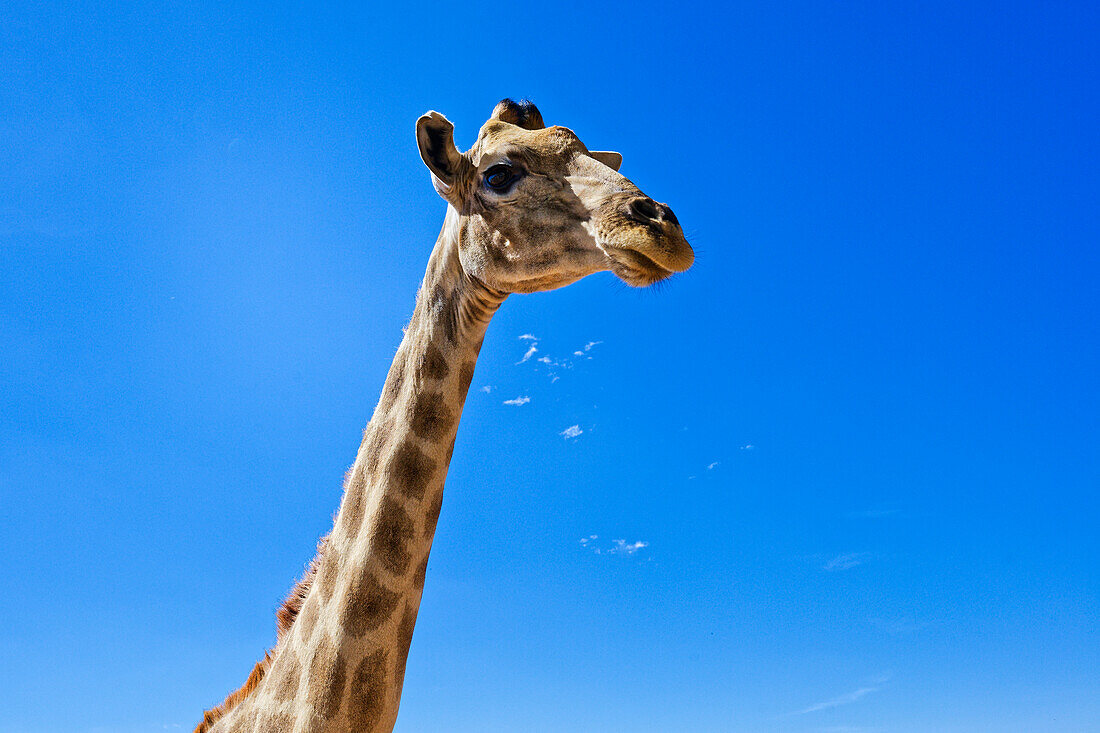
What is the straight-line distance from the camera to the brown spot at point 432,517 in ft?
21.6

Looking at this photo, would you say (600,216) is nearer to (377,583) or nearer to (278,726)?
(377,583)

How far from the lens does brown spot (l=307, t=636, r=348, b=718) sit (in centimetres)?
603

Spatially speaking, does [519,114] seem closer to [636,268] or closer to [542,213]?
[542,213]

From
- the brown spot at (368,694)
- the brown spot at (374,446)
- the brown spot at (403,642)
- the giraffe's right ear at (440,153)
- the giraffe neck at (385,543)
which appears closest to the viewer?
the brown spot at (368,694)

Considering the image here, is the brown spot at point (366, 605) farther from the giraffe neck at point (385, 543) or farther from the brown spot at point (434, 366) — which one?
the brown spot at point (434, 366)

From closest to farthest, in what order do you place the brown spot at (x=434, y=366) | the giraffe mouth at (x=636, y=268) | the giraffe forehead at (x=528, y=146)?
the giraffe mouth at (x=636, y=268) → the brown spot at (x=434, y=366) → the giraffe forehead at (x=528, y=146)

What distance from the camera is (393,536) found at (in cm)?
643

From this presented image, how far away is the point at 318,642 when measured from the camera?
632cm

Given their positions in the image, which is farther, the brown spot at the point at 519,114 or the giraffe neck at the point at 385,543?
the brown spot at the point at 519,114

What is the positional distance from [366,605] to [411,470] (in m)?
1.08

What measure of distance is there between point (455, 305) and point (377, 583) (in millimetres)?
2435

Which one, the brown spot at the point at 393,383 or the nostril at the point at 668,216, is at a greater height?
the nostril at the point at 668,216

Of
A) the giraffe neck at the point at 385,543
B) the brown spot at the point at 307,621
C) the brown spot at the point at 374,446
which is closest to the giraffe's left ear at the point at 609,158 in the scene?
the giraffe neck at the point at 385,543

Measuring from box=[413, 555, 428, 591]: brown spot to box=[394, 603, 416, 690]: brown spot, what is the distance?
0.59ft
